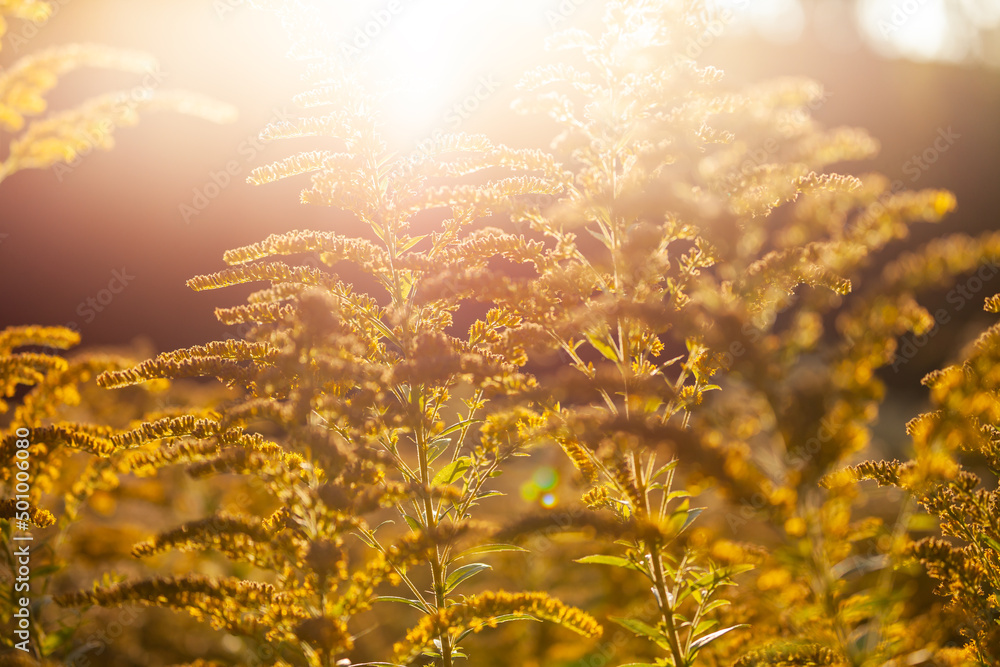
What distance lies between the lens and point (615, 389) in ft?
6.80

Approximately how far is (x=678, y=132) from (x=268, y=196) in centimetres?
1154

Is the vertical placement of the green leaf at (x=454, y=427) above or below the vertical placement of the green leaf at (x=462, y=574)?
above

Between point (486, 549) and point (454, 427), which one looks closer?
point (486, 549)

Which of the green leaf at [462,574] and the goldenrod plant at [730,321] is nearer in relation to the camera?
the goldenrod plant at [730,321]

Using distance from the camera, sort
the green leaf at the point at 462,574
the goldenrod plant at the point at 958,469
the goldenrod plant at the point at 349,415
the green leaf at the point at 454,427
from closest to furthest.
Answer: the goldenrod plant at the point at 958,469
the goldenrod plant at the point at 349,415
the green leaf at the point at 462,574
the green leaf at the point at 454,427

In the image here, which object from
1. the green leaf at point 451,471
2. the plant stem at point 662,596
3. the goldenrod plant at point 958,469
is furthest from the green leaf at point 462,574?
the goldenrod plant at point 958,469

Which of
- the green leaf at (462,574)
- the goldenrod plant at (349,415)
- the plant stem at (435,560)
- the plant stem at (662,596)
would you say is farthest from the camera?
the green leaf at (462,574)

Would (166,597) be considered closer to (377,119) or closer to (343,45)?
(377,119)

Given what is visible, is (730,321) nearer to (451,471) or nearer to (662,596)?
(662,596)

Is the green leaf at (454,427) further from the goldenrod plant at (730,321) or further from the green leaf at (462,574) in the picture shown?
the green leaf at (462,574)

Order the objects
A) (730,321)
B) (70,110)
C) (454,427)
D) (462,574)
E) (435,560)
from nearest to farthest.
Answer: (730,321), (435,560), (462,574), (454,427), (70,110)

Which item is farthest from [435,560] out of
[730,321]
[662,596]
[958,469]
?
[958,469]

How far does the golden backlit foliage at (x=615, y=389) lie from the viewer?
5.16 feet

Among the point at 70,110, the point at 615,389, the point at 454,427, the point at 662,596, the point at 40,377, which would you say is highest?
the point at 70,110
